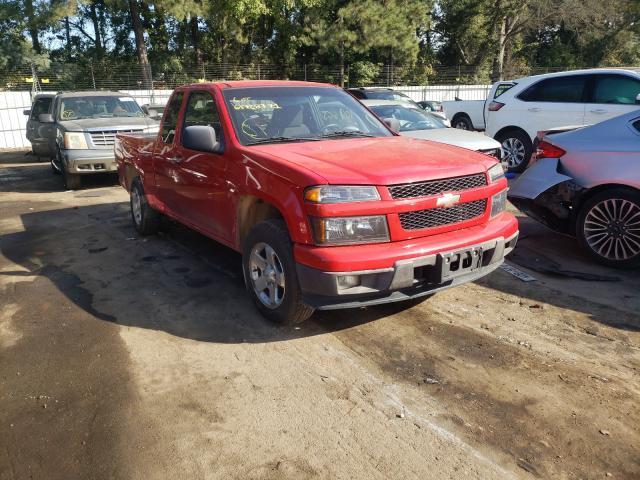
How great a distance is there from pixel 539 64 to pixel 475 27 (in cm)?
827

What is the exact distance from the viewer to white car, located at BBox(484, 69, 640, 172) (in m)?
8.42

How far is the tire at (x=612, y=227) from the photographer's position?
4.84m

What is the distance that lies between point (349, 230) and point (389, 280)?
1.32ft

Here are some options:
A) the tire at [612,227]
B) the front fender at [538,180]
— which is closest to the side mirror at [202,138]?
the front fender at [538,180]

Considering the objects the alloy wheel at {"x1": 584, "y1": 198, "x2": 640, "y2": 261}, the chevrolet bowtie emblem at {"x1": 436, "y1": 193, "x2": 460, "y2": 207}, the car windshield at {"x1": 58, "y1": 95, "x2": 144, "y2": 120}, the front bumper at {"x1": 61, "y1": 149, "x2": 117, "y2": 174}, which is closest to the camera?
the chevrolet bowtie emblem at {"x1": 436, "y1": 193, "x2": 460, "y2": 207}

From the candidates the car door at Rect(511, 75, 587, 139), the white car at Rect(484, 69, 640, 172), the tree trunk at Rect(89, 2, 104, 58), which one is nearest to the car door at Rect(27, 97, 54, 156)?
the white car at Rect(484, 69, 640, 172)

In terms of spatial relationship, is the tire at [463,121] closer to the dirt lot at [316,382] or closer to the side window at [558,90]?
the side window at [558,90]

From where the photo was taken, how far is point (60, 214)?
8234 millimetres

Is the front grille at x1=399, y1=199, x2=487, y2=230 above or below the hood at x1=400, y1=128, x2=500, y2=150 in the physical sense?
below

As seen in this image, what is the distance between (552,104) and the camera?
919cm

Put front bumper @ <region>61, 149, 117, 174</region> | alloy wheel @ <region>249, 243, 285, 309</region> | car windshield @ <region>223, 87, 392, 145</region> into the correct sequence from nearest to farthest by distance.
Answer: alloy wheel @ <region>249, 243, 285, 309</region>
car windshield @ <region>223, 87, 392, 145</region>
front bumper @ <region>61, 149, 117, 174</region>

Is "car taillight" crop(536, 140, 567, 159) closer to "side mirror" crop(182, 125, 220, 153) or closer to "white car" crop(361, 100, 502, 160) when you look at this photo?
"white car" crop(361, 100, 502, 160)

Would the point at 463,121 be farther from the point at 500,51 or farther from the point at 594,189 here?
the point at 500,51

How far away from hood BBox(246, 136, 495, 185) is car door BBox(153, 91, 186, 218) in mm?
1564
